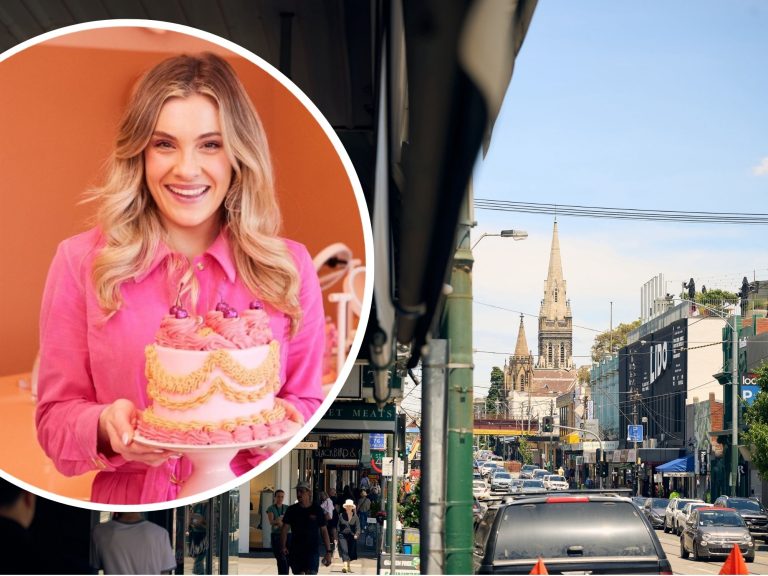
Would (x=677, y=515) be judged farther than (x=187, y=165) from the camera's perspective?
Yes

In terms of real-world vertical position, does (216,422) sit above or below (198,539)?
above

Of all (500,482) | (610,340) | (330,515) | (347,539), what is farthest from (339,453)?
(610,340)

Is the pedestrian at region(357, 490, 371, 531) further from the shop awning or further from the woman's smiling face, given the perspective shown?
the shop awning

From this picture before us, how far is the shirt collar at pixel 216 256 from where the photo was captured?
512 cm

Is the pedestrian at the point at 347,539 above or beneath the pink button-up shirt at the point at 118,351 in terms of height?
beneath

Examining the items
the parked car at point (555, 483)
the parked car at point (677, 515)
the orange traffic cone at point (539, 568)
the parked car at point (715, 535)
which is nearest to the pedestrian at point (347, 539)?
the parked car at point (715, 535)

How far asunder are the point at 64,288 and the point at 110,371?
1.48 ft

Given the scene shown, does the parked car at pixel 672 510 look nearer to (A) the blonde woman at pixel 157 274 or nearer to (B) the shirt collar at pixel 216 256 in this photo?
(A) the blonde woman at pixel 157 274

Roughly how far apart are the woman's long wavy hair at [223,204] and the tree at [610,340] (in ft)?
375

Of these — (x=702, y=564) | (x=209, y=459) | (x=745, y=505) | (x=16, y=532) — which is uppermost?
(x=209, y=459)

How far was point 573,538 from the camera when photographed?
983 centimetres

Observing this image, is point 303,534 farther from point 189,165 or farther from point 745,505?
point 745,505

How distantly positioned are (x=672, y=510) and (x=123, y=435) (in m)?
39.4

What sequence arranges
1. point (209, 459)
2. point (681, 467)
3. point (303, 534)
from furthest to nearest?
point (681, 467), point (303, 534), point (209, 459)
